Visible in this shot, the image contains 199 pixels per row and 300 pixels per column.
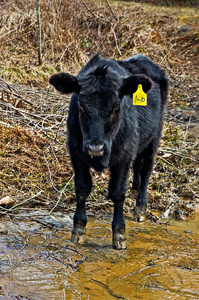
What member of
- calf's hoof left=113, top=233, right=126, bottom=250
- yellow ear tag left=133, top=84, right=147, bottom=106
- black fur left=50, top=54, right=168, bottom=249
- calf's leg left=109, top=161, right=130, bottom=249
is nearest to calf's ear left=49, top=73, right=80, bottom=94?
black fur left=50, top=54, right=168, bottom=249

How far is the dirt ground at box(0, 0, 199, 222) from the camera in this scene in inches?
242

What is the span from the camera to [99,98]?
4.16 m

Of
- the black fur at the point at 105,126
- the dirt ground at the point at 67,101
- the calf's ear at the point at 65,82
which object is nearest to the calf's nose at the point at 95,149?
the black fur at the point at 105,126

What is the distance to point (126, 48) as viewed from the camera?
1391cm

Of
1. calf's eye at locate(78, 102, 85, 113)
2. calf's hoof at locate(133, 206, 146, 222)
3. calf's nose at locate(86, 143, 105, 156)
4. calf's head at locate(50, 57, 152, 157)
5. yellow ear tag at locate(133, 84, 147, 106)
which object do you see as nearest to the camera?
calf's nose at locate(86, 143, 105, 156)

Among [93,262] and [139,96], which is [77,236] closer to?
[93,262]

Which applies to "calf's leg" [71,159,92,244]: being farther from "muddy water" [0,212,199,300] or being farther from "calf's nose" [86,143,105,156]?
"calf's nose" [86,143,105,156]

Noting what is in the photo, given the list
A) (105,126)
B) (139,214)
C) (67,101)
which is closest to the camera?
(105,126)

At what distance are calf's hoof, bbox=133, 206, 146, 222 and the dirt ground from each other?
0.16m

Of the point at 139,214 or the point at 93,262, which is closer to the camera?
the point at 93,262

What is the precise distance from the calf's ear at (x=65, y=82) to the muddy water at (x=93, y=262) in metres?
1.62

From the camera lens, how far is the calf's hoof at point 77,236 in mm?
4730

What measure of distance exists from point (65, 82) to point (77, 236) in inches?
68.9

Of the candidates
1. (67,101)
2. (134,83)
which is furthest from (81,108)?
(67,101)
